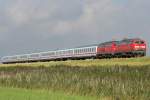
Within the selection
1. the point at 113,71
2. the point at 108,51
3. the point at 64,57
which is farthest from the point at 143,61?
the point at 64,57

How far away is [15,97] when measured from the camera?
76.0ft

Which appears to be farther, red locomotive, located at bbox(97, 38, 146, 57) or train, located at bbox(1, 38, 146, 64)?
train, located at bbox(1, 38, 146, 64)

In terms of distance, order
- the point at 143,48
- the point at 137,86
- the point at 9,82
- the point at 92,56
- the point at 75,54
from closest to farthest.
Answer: the point at 137,86 → the point at 9,82 → the point at 143,48 → the point at 92,56 → the point at 75,54

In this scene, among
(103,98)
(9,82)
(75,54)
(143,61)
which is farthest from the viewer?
(75,54)

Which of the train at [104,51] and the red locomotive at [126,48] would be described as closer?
the red locomotive at [126,48]

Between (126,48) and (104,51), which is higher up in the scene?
(126,48)

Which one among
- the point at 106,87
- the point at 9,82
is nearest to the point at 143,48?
the point at 9,82

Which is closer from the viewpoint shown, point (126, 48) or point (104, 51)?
point (126, 48)

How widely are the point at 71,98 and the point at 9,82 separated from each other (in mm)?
12666

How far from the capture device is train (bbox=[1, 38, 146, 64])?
63.7m

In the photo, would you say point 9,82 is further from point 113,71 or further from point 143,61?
point 143,61

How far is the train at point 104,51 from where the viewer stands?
63719mm

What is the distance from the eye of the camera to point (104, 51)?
71.2 m

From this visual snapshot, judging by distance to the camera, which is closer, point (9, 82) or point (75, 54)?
point (9, 82)
